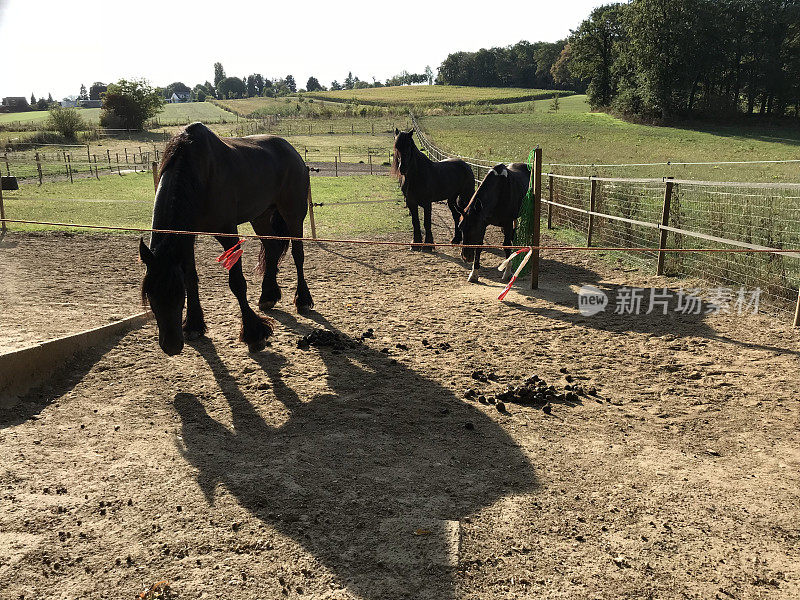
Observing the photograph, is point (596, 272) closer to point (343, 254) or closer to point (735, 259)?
point (735, 259)

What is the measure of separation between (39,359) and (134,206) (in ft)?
40.5

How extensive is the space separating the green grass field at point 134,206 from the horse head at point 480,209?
3829mm

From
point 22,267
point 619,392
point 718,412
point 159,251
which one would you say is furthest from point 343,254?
point 718,412

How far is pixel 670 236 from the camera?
8234mm

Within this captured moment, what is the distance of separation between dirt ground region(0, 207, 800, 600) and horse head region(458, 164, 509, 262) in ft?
6.29

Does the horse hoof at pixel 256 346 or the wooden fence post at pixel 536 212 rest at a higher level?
the wooden fence post at pixel 536 212

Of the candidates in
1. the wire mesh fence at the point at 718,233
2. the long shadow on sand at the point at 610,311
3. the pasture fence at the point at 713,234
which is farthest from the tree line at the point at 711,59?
the long shadow on sand at the point at 610,311

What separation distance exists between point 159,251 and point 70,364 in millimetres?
1643

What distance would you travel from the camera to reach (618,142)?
1591 inches

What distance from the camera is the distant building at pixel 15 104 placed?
92.3 meters

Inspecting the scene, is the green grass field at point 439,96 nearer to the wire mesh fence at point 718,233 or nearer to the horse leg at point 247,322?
the wire mesh fence at point 718,233

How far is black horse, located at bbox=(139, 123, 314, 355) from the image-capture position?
4.37 metres

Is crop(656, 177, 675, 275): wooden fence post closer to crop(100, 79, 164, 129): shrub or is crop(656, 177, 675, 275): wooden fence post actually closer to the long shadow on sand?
the long shadow on sand

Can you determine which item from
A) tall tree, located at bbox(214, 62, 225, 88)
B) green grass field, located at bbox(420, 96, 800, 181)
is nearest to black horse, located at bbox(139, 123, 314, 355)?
green grass field, located at bbox(420, 96, 800, 181)
